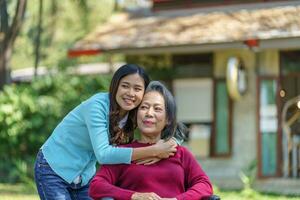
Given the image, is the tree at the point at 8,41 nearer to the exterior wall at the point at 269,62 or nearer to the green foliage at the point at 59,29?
the exterior wall at the point at 269,62

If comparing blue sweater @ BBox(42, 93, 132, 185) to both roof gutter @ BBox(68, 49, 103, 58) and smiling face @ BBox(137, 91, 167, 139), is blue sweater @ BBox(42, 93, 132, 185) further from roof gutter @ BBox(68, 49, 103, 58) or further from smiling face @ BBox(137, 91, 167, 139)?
roof gutter @ BBox(68, 49, 103, 58)

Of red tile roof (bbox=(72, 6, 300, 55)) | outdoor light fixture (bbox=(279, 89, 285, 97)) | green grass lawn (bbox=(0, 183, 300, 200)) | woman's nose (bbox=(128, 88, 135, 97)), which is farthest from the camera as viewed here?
outdoor light fixture (bbox=(279, 89, 285, 97))

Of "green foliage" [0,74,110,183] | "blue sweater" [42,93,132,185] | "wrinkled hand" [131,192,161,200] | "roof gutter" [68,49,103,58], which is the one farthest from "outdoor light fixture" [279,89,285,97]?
"wrinkled hand" [131,192,161,200]

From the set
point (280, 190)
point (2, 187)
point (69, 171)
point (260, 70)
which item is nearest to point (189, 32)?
point (260, 70)

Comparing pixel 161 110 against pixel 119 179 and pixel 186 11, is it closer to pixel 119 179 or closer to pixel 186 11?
pixel 119 179

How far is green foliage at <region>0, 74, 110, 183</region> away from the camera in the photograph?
14.1 m

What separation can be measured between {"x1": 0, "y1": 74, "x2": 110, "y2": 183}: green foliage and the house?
0.75 meters

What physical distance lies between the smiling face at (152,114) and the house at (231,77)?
8.97m

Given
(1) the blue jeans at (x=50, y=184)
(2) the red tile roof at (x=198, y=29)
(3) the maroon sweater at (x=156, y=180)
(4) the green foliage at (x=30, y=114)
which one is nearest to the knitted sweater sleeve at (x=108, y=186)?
(3) the maroon sweater at (x=156, y=180)

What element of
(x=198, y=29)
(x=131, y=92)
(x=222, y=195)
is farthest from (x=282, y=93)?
(x=131, y=92)

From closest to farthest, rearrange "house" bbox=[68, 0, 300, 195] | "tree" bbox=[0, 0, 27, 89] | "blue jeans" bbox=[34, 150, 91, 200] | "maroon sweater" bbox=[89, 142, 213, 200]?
"maroon sweater" bbox=[89, 142, 213, 200], "blue jeans" bbox=[34, 150, 91, 200], "house" bbox=[68, 0, 300, 195], "tree" bbox=[0, 0, 27, 89]

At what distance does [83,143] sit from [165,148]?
563 millimetres

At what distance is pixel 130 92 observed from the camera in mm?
4082

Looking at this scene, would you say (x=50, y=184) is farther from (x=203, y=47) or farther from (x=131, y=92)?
(x=203, y=47)
